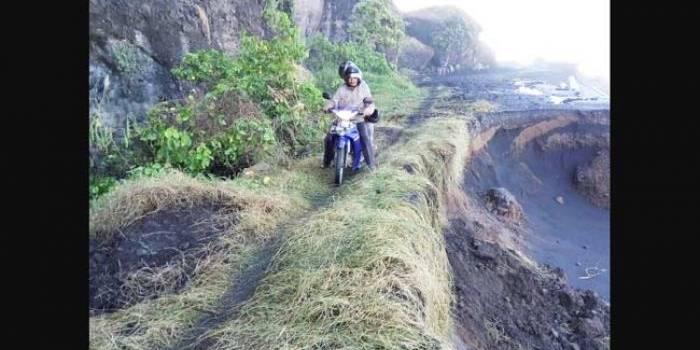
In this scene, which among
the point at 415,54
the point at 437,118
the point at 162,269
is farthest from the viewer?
the point at 415,54

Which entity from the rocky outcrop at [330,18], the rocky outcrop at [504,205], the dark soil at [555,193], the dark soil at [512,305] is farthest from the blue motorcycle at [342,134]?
the rocky outcrop at [330,18]

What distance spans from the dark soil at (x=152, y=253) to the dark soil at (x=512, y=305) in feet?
6.07

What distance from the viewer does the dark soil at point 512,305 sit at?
3918 millimetres

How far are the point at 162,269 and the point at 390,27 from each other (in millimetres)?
8513

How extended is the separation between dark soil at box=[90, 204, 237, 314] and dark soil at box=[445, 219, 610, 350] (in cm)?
185

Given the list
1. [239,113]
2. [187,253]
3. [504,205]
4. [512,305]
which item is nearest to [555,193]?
[504,205]

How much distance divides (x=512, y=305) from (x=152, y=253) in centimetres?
289

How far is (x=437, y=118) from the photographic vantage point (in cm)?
883

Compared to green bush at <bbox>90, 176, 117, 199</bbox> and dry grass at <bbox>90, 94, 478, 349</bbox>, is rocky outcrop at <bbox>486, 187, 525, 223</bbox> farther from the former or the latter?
green bush at <bbox>90, 176, 117, 199</bbox>

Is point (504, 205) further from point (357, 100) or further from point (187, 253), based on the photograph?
point (187, 253)

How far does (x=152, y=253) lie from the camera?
3.71 m

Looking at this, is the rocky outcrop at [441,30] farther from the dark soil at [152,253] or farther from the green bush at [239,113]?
the dark soil at [152,253]
